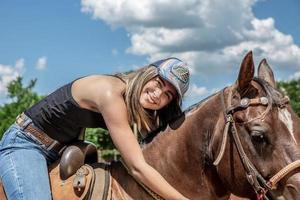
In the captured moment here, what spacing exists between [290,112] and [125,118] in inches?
42.4

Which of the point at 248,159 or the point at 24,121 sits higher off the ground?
the point at 24,121

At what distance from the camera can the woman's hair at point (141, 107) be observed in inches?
136

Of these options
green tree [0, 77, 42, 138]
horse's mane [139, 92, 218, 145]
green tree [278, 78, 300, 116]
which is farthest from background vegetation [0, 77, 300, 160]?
green tree [278, 78, 300, 116]

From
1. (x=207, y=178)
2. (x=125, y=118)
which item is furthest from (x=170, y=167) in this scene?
(x=125, y=118)

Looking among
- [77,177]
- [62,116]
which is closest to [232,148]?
[77,177]

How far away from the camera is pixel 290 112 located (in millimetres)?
3320

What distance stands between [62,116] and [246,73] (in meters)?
1.30

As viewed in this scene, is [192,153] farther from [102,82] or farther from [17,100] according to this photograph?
A: [17,100]

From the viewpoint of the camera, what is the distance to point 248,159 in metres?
3.27

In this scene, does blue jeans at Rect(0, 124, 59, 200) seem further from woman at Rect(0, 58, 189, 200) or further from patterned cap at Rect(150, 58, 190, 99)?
patterned cap at Rect(150, 58, 190, 99)

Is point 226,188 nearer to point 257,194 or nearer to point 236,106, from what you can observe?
point 257,194

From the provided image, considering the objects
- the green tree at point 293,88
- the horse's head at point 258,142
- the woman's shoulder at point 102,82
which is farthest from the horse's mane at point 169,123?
the green tree at point 293,88

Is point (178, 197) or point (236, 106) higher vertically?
point (236, 106)

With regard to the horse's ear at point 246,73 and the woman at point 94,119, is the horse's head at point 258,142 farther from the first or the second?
the woman at point 94,119
